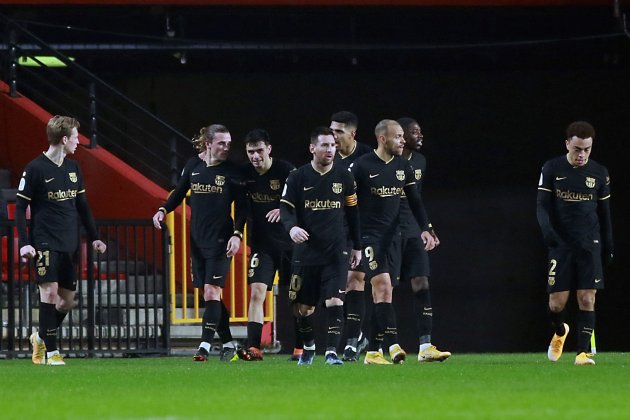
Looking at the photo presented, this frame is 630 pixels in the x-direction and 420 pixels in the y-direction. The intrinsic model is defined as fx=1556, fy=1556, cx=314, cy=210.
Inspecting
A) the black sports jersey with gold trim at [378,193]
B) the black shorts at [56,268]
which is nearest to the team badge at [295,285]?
the black sports jersey with gold trim at [378,193]

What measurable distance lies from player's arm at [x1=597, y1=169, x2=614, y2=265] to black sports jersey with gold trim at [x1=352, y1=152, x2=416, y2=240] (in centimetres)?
168

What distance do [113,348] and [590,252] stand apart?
5.55 meters

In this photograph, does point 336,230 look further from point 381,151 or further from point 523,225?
point 523,225

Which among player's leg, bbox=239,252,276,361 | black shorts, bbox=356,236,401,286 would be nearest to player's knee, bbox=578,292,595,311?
black shorts, bbox=356,236,401,286

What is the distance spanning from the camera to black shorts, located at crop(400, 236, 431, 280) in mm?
14047

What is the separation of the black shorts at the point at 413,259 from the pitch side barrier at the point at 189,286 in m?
3.58

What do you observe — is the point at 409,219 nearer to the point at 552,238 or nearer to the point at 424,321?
the point at 424,321

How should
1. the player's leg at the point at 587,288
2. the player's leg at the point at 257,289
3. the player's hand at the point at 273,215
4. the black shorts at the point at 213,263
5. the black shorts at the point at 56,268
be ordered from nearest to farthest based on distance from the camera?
the player's leg at the point at 587,288
the black shorts at the point at 56,268
the player's hand at the point at 273,215
the player's leg at the point at 257,289
the black shorts at the point at 213,263

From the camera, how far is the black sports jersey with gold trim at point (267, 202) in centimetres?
1420

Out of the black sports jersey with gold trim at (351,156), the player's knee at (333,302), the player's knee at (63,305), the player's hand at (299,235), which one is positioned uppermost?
the black sports jersey with gold trim at (351,156)

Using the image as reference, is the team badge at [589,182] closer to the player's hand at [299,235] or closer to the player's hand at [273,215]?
the player's hand at [299,235]

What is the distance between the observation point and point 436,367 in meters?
12.6

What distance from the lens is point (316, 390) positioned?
32.2 feet

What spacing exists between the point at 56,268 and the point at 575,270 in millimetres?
4406
